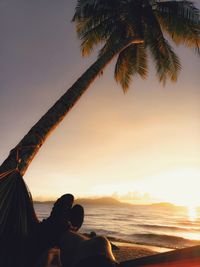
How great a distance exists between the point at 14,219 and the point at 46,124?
2544 mm

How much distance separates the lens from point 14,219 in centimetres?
213

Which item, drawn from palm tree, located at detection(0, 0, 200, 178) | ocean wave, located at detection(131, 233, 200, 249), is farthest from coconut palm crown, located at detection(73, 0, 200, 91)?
ocean wave, located at detection(131, 233, 200, 249)

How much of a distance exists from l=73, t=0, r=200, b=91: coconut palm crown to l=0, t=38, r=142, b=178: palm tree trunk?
1802 millimetres

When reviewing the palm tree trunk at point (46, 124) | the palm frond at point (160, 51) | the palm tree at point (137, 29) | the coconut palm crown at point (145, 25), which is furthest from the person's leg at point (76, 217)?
the palm frond at point (160, 51)

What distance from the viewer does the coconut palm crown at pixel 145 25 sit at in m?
7.58

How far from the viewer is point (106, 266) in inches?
46.4

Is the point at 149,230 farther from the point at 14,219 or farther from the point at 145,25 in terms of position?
the point at 14,219

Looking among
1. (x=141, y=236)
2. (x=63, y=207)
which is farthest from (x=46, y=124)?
(x=141, y=236)

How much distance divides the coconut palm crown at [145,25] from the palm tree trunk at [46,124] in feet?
5.91

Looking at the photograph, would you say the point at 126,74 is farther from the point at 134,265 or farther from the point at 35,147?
the point at 134,265

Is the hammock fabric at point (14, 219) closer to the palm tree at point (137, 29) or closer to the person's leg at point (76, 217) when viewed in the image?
the person's leg at point (76, 217)

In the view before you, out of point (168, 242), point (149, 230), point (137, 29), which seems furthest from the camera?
point (149, 230)

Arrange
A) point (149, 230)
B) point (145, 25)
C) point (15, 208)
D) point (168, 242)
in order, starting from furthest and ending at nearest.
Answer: point (149, 230), point (168, 242), point (145, 25), point (15, 208)

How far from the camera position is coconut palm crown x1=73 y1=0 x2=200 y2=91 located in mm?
7582
